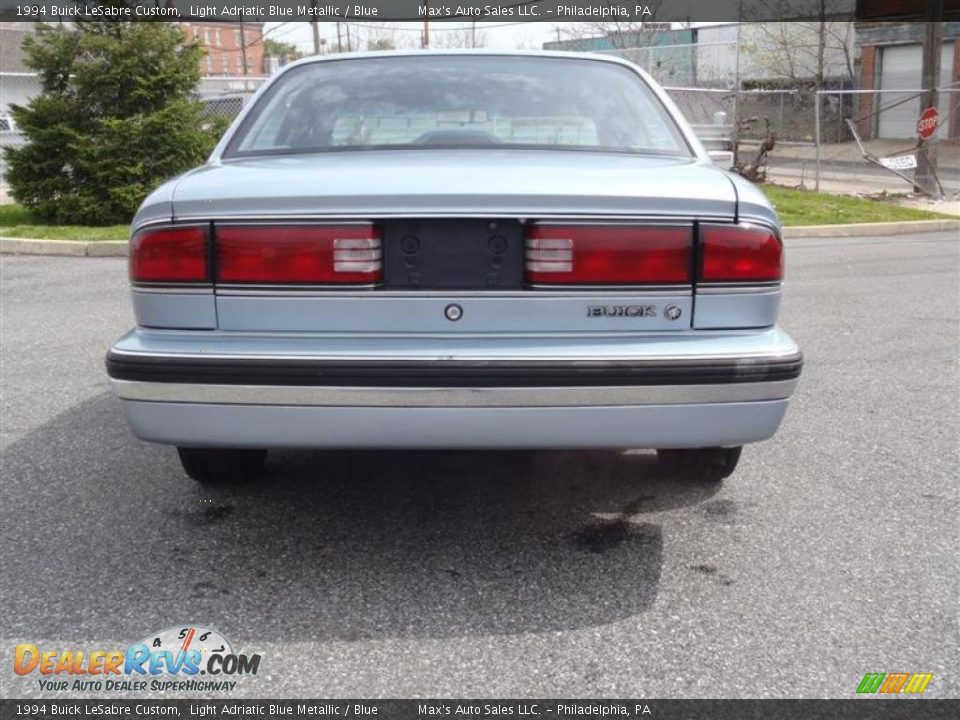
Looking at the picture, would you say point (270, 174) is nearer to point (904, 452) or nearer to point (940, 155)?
point (904, 452)

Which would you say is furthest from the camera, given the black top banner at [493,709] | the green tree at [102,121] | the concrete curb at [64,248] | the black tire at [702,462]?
the green tree at [102,121]

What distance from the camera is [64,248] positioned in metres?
10.4

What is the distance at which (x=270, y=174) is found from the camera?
284 centimetres

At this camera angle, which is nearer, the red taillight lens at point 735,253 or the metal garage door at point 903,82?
the red taillight lens at point 735,253

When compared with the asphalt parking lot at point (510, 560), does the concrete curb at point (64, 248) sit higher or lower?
lower

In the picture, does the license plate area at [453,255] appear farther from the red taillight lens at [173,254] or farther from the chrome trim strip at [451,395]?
the red taillight lens at [173,254]

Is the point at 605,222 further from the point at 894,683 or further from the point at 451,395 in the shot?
the point at 894,683

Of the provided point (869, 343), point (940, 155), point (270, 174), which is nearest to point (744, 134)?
point (940, 155)

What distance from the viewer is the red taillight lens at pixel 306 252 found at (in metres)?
2.61

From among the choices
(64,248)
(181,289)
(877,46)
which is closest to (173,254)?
(181,289)

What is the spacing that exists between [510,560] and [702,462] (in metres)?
0.95

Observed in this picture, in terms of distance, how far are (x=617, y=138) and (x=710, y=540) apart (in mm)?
1406

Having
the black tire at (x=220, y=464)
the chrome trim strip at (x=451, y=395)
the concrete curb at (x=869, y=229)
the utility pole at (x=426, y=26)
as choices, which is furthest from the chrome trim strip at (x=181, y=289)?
the utility pole at (x=426, y=26)

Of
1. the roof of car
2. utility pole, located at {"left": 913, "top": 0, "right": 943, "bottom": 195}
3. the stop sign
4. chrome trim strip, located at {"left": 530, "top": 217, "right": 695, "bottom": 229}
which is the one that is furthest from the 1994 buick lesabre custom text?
utility pole, located at {"left": 913, "top": 0, "right": 943, "bottom": 195}
